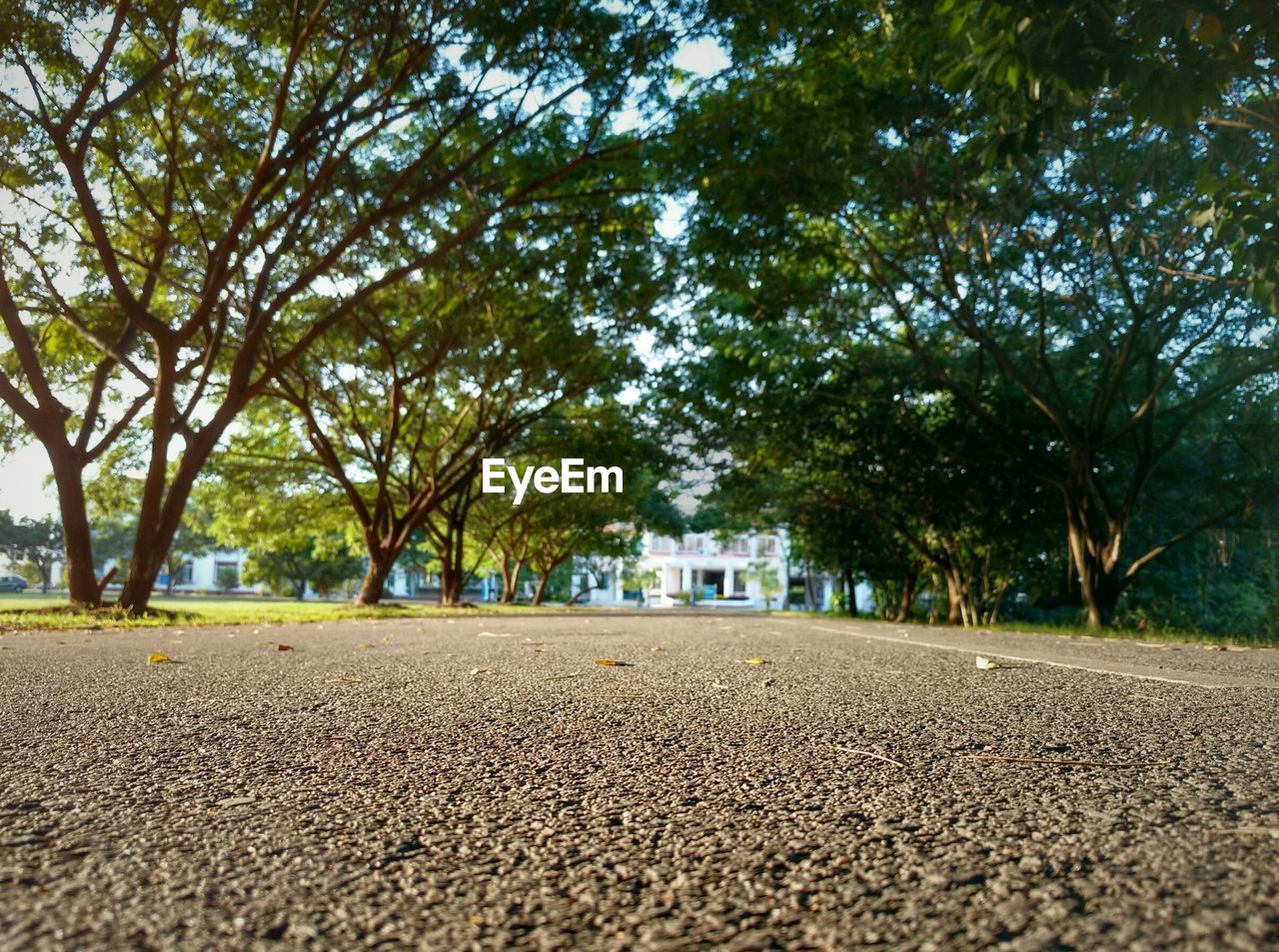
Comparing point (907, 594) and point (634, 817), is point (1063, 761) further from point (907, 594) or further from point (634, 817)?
point (907, 594)

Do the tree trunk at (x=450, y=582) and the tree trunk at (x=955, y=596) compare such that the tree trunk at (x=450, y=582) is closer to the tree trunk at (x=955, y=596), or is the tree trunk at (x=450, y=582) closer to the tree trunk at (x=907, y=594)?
the tree trunk at (x=907, y=594)

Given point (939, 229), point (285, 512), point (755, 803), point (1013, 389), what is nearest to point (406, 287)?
point (939, 229)

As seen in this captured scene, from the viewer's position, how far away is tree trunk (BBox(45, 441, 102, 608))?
11.9 m

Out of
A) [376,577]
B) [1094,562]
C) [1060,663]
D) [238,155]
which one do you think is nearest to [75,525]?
[238,155]

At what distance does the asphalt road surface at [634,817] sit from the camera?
162cm

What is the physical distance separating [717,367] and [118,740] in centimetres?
1485

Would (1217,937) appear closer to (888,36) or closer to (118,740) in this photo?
(118,740)

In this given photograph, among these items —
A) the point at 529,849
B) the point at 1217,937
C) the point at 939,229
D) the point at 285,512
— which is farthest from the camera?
the point at 285,512

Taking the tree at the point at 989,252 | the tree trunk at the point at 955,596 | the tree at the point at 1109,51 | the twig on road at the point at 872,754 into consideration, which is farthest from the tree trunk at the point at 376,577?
the twig on road at the point at 872,754

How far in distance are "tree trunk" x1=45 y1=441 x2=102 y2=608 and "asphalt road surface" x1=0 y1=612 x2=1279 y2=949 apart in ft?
26.6

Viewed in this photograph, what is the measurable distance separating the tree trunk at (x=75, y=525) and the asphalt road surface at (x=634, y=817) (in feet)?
26.6

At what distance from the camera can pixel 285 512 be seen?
28609 millimetres

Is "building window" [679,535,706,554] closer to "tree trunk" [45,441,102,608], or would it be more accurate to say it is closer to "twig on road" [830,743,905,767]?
"tree trunk" [45,441,102,608]

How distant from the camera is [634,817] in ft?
7.60
